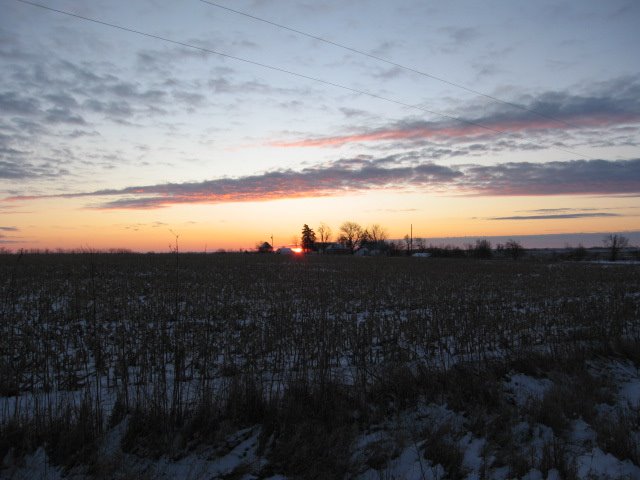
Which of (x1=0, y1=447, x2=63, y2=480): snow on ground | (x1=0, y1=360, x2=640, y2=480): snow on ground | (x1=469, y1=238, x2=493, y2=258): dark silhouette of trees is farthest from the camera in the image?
(x1=469, y1=238, x2=493, y2=258): dark silhouette of trees

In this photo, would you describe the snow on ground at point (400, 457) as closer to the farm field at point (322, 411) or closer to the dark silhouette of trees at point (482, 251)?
the farm field at point (322, 411)

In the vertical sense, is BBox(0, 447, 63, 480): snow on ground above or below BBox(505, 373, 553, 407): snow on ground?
above

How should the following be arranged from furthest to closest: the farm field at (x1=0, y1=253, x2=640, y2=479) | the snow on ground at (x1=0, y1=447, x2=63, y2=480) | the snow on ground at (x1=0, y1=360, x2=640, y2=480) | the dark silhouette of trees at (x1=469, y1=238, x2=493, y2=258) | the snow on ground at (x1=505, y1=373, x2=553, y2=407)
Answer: the dark silhouette of trees at (x1=469, y1=238, x2=493, y2=258)
the snow on ground at (x1=505, y1=373, x2=553, y2=407)
the farm field at (x1=0, y1=253, x2=640, y2=479)
the snow on ground at (x1=0, y1=360, x2=640, y2=480)
the snow on ground at (x1=0, y1=447, x2=63, y2=480)

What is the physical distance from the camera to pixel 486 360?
7.55 m

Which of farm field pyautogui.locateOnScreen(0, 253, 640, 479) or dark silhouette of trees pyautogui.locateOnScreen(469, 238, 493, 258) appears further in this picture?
dark silhouette of trees pyautogui.locateOnScreen(469, 238, 493, 258)

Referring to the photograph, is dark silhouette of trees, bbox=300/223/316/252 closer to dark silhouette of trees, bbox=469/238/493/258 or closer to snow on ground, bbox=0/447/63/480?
dark silhouette of trees, bbox=469/238/493/258

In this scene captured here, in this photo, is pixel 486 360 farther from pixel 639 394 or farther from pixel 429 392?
pixel 639 394

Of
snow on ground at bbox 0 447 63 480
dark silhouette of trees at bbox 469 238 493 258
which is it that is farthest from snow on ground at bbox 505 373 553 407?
dark silhouette of trees at bbox 469 238 493 258

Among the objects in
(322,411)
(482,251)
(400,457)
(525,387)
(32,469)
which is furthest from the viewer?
(482,251)

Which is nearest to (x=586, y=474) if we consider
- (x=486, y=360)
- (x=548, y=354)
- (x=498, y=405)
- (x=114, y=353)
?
(x=498, y=405)

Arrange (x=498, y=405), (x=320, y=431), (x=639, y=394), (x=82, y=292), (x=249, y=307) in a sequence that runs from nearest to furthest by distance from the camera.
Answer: (x=320, y=431)
(x=498, y=405)
(x=639, y=394)
(x=249, y=307)
(x=82, y=292)

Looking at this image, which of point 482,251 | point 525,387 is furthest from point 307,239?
point 525,387

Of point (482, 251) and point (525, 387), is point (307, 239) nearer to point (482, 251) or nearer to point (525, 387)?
point (482, 251)

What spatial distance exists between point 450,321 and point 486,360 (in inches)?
168
